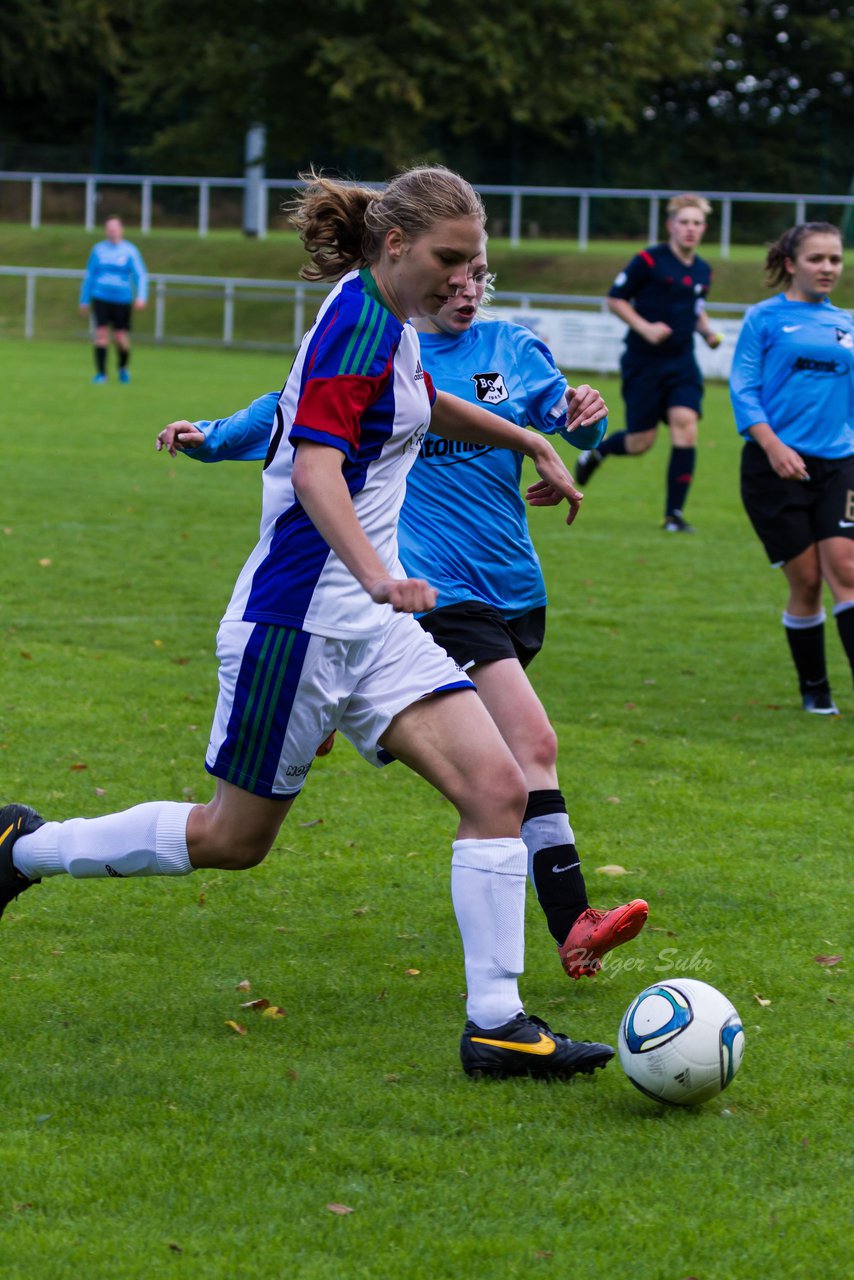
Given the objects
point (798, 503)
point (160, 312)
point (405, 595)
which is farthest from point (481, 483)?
point (160, 312)

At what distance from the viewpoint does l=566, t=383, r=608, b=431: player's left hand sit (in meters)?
4.58

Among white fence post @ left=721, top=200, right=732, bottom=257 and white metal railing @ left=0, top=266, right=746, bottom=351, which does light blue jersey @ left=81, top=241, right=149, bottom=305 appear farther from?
white fence post @ left=721, top=200, right=732, bottom=257

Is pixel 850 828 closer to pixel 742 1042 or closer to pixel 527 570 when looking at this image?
pixel 527 570

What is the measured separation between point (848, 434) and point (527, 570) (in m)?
3.31

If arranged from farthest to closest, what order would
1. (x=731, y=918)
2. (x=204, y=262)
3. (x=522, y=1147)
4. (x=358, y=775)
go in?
(x=204, y=262), (x=358, y=775), (x=731, y=918), (x=522, y=1147)

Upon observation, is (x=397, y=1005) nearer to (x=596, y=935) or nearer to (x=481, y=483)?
(x=596, y=935)

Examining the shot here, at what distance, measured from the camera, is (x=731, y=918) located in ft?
17.1

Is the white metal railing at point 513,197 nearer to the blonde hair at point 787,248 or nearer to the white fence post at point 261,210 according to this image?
the white fence post at point 261,210

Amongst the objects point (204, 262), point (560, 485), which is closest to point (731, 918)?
point (560, 485)

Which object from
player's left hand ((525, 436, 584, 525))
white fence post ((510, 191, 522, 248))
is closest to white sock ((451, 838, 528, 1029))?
player's left hand ((525, 436, 584, 525))

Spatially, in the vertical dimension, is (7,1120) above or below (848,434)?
below

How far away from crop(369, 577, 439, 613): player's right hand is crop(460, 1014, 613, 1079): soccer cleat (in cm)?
111

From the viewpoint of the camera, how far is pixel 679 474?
43.4 ft

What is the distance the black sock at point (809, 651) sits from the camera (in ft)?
26.5
